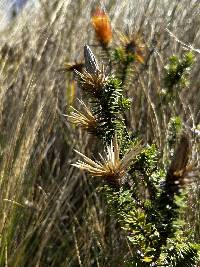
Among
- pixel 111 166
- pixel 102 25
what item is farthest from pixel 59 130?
pixel 111 166

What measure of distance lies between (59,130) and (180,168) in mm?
1024

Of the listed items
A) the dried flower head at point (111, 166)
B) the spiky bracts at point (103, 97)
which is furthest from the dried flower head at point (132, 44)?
the dried flower head at point (111, 166)

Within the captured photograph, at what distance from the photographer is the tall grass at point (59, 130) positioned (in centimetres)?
112

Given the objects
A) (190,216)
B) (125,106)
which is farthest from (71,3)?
(125,106)

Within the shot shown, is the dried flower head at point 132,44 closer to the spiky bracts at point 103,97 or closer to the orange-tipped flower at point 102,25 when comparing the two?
the orange-tipped flower at point 102,25

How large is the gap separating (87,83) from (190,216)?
0.49 meters

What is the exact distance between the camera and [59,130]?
1523 millimetres

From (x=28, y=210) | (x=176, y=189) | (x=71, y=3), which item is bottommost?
(x=28, y=210)

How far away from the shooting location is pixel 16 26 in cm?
180

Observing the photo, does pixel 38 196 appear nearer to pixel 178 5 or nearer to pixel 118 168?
pixel 118 168

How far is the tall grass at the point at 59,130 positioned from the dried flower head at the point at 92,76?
9.2 inches

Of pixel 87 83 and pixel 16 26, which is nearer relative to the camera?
pixel 87 83

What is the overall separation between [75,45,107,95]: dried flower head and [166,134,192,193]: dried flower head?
0.58 feet

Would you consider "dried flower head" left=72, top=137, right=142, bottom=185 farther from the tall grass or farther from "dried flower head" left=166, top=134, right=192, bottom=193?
the tall grass
